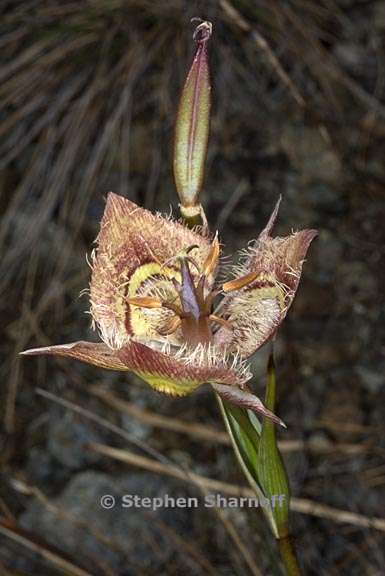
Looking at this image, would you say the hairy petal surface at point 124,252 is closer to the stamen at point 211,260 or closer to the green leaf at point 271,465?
the stamen at point 211,260

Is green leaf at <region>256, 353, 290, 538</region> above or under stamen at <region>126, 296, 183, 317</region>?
under

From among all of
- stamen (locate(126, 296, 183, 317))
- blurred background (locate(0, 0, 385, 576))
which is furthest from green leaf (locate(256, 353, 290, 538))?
blurred background (locate(0, 0, 385, 576))

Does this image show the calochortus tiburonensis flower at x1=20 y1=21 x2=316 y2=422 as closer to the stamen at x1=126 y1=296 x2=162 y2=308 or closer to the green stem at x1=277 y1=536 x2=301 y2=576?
the stamen at x1=126 y1=296 x2=162 y2=308

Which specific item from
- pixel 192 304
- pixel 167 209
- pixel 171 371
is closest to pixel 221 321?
pixel 192 304

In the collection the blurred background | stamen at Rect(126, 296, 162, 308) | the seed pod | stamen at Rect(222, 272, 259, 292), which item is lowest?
the blurred background

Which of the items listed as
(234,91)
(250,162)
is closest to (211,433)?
(250,162)

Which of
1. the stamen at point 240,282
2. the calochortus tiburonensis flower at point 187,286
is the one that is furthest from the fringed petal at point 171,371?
the stamen at point 240,282

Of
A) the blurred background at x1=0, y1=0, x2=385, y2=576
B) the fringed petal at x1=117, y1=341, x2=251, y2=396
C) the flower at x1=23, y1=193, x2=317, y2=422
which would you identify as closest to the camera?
the fringed petal at x1=117, y1=341, x2=251, y2=396

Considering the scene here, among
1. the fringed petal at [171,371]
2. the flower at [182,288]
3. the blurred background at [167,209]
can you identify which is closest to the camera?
the fringed petal at [171,371]
